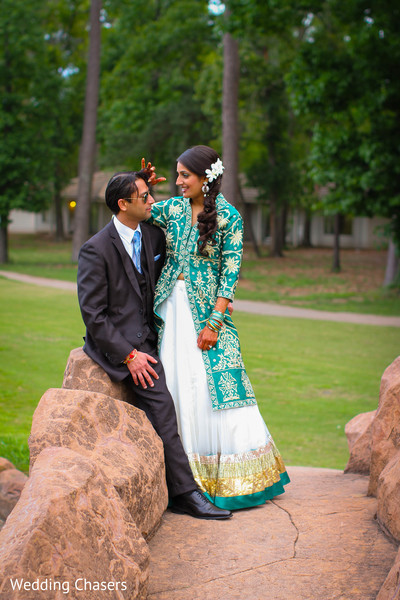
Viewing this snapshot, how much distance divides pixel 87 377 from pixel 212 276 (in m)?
0.96

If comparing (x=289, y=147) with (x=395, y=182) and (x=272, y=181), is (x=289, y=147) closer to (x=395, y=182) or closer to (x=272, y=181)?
(x=272, y=181)

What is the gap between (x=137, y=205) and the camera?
3.81m

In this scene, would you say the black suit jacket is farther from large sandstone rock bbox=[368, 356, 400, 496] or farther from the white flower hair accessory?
large sandstone rock bbox=[368, 356, 400, 496]

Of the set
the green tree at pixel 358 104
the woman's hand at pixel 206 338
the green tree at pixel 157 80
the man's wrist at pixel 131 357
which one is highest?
the green tree at pixel 157 80

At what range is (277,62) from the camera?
27156 mm

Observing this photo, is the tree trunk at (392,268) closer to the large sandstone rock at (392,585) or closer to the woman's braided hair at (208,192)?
the woman's braided hair at (208,192)

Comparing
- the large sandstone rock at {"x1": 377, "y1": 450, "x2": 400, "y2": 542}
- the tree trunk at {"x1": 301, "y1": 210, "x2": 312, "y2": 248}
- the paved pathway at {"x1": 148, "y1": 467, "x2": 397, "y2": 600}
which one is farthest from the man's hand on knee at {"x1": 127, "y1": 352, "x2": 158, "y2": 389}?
the tree trunk at {"x1": 301, "y1": 210, "x2": 312, "y2": 248}

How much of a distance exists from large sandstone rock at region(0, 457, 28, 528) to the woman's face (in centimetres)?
234

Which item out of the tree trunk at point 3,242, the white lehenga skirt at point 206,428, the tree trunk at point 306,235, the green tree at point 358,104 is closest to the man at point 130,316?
the white lehenga skirt at point 206,428

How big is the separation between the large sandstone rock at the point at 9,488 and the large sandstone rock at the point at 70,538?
1.95m

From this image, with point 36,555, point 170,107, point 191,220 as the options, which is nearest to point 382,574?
point 36,555

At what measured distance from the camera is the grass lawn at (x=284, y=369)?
7188 millimetres

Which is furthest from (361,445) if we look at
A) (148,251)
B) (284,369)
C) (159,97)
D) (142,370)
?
(159,97)

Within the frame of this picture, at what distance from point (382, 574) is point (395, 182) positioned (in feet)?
39.8
